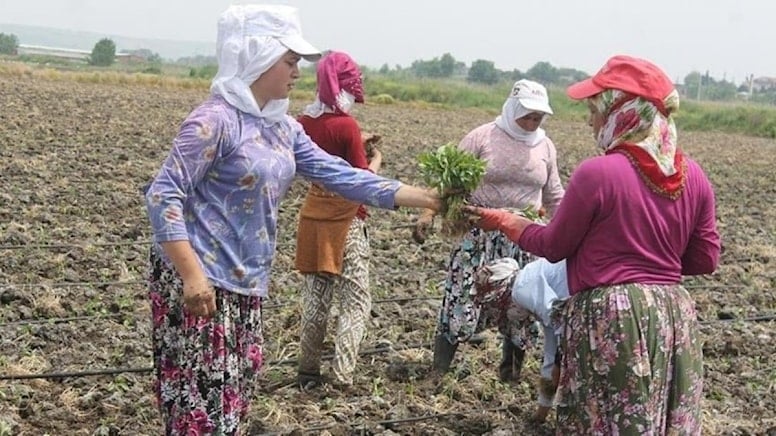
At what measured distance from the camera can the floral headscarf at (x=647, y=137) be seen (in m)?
3.04

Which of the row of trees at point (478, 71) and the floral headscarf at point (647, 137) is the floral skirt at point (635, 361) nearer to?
the floral headscarf at point (647, 137)

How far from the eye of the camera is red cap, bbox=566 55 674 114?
3.04 meters

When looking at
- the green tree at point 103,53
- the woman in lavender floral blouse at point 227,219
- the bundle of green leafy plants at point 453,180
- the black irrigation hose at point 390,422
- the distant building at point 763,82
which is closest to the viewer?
the woman in lavender floral blouse at point 227,219

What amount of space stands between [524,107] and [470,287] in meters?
0.94

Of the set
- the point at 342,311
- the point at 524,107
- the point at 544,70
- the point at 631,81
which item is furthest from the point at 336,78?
the point at 544,70

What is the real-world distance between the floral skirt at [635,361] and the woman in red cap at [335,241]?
1845 millimetres

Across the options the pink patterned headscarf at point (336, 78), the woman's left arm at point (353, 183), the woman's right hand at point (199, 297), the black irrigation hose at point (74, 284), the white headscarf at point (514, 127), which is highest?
the pink patterned headscarf at point (336, 78)

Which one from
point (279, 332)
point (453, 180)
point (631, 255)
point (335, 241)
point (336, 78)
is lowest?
point (279, 332)

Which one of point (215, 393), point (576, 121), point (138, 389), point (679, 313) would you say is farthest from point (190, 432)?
point (576, 121)

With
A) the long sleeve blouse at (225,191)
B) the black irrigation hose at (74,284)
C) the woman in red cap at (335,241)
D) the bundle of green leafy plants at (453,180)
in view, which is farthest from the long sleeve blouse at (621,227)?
the black irrigation hose at (74,284)

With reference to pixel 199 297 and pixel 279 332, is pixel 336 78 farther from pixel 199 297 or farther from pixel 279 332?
pixel 199 297

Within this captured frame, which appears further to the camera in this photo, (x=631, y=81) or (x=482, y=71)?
(x=482, y=71)

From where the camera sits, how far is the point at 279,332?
234 inches

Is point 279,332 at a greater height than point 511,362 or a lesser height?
lesser
